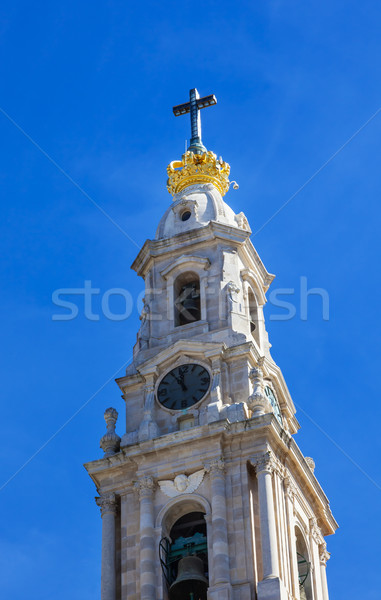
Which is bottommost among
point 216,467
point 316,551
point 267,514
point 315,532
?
point 267,514

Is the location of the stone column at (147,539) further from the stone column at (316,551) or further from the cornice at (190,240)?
the cornice at (190,240)

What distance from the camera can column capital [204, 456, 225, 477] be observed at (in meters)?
57.5

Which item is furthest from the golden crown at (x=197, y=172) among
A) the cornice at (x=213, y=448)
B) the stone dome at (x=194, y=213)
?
the cornice at (x=213, y=448)

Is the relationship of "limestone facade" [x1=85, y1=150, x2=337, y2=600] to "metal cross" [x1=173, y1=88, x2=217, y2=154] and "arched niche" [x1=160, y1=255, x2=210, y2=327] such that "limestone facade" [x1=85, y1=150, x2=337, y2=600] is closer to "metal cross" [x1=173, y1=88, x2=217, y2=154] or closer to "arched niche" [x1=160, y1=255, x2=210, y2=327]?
"arched niche" [x1=160, y1=255, x2=210, y2=327]

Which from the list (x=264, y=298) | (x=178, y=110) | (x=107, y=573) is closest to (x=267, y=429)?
(x=107, y=573)

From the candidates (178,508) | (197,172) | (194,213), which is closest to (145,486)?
(178,508)

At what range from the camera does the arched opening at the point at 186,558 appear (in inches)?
2192

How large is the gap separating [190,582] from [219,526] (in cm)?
221

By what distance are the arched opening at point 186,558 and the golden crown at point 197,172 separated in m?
18.2

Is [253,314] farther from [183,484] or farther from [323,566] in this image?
[183,484]

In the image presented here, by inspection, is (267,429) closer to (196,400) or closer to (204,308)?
(196,400)

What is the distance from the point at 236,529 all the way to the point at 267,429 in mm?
3905

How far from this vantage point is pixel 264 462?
57.2m

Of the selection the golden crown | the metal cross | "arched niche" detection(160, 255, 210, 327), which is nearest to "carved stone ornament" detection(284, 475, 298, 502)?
"arched niche" detection(160, 255, 210, 327)
